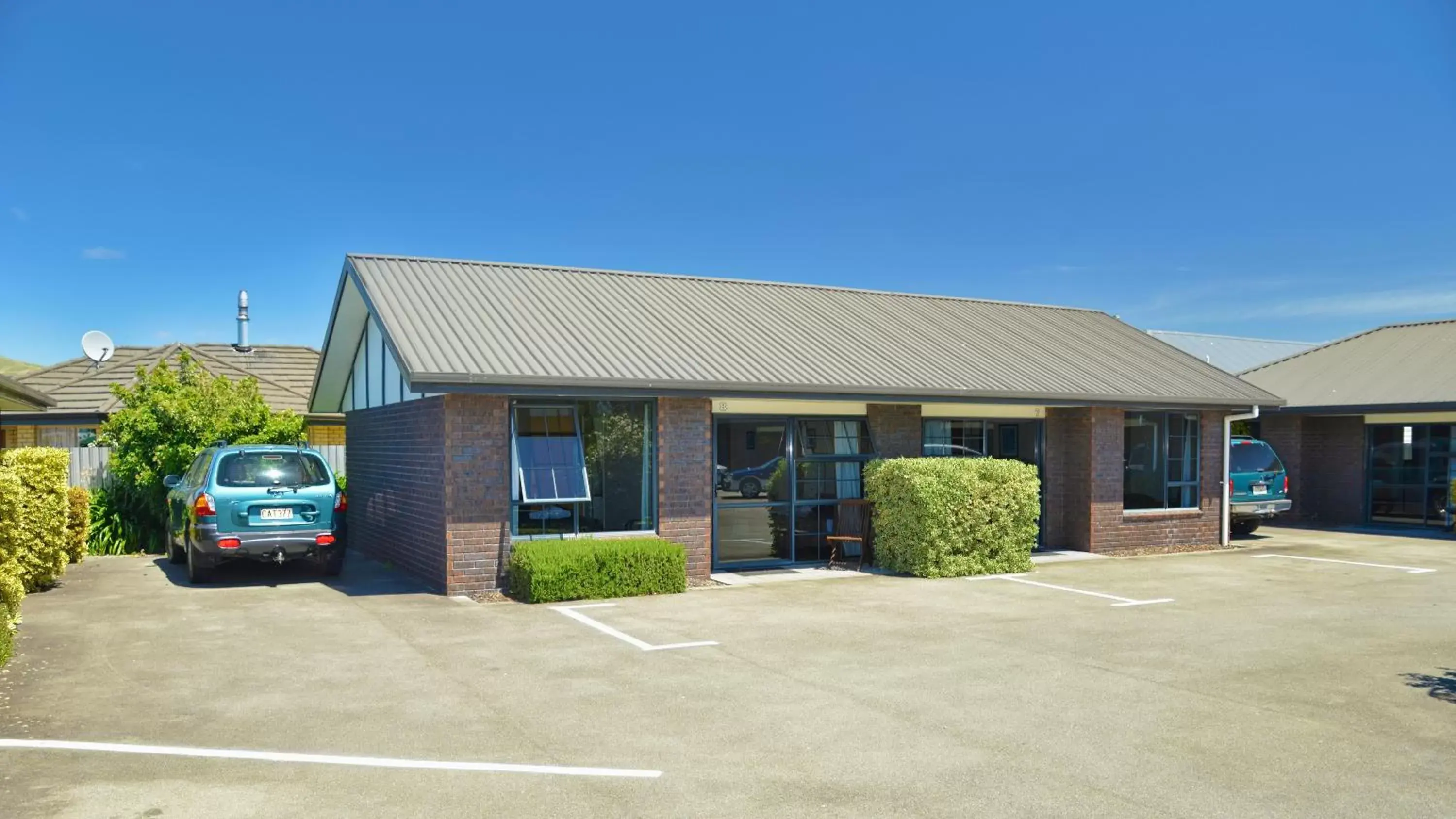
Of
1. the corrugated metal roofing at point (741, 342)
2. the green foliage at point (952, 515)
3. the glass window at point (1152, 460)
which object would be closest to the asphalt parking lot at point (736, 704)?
the green foliage at point (952, 515)

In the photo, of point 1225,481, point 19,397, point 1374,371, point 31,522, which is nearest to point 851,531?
point 1225,481

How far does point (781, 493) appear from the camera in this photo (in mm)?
15219

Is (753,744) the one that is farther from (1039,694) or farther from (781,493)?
(781,493)

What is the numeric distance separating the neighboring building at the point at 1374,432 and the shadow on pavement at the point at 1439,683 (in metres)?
14.1

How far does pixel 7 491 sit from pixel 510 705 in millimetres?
5706

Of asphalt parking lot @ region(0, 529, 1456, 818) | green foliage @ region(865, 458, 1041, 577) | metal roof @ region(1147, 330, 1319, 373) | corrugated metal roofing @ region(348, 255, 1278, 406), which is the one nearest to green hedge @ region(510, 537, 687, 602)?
asphalt parking lot @ region(0, 529, 1456, 818)

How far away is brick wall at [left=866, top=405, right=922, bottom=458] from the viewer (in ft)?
51.3

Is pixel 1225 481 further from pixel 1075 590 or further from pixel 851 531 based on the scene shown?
pixel 851 531

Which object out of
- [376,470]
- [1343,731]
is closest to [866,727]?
[1343,731]

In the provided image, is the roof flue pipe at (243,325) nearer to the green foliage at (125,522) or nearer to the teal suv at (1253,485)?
the green foliage at (125,522)

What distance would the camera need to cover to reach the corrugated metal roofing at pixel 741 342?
1306 centimetres

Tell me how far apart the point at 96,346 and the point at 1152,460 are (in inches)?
918

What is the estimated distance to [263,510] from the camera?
12727 millimetres

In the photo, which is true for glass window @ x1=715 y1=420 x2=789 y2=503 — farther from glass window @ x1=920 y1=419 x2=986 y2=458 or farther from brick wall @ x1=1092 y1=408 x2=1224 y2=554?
brick wall @ x1=1092 y1=408 x2=1224 y2=554
